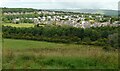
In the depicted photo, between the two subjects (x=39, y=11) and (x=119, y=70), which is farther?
(x=39, y=11)

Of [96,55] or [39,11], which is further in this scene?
[39,11]

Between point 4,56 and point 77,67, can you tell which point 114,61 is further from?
point 4,56

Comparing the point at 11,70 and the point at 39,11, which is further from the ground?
the point at 11,70

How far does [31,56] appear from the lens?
681 cm

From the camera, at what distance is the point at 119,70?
19.4 feet

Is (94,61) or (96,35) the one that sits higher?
(94,61)

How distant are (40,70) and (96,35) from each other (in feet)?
109

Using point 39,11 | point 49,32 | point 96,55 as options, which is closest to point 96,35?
point 49,32

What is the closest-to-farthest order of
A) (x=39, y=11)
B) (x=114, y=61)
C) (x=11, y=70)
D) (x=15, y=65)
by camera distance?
(x=11, y=70), (x=15, y=65), (x=114, y=61), (x=39, y=11)

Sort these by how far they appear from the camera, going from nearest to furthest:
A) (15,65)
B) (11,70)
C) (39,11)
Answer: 1. (11,70)
2. (15,65)
3. (39,11)

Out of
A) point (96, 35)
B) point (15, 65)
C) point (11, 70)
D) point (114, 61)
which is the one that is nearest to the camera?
point (11, 70)

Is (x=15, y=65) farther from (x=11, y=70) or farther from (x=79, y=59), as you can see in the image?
(x=79, y=59)

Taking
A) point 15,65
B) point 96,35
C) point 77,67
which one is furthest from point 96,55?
point 96,35

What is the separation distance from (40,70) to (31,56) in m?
1.18
